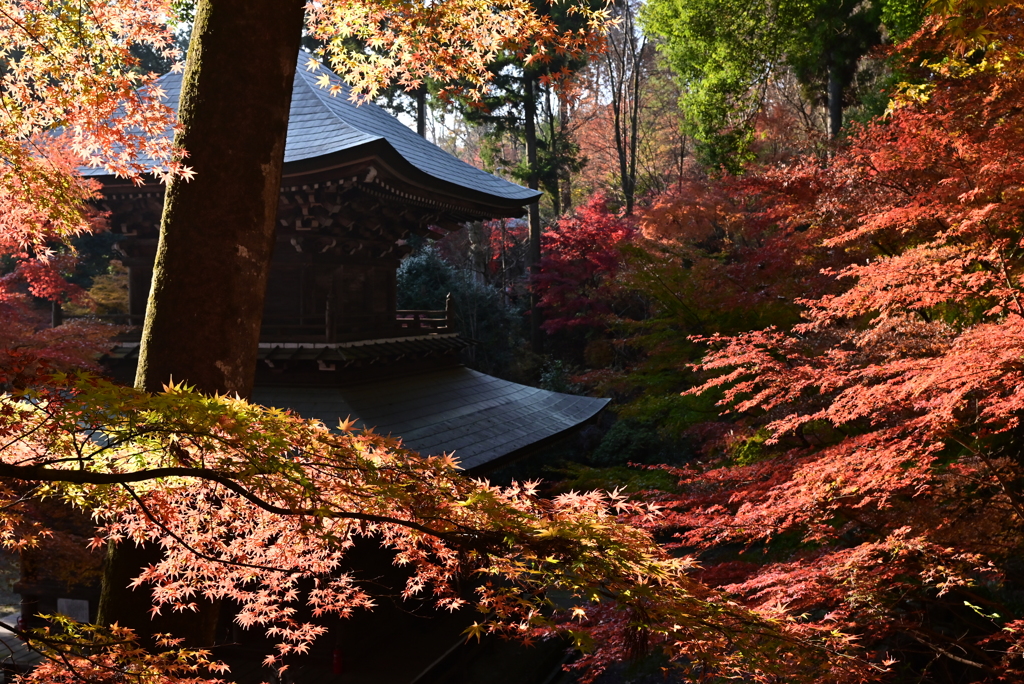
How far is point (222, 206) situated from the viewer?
9.61 feet

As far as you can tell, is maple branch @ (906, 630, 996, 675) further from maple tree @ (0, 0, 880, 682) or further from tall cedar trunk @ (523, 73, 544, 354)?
tall cedar trunk @ (523, 73, 544, 354)

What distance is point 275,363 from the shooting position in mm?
8125

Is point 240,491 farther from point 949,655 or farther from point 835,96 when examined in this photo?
point 835,96

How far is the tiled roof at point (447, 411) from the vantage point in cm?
770

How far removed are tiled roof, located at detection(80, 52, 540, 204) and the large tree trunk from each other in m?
3.78

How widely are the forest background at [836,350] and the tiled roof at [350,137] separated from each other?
61.5 inches

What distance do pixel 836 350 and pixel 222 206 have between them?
3921 millimetres

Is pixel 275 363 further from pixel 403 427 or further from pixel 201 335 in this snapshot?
pixel 201 335

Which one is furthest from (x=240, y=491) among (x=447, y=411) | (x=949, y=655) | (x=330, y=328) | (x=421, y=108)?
(x=421, y=108)

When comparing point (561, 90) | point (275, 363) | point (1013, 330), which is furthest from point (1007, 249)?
point (275, 363)

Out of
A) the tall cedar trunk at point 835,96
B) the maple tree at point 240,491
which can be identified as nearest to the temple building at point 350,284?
the maple tree at point 240,491

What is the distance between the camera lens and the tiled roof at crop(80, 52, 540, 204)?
7164mm

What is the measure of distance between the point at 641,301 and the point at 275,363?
1162 centimetres

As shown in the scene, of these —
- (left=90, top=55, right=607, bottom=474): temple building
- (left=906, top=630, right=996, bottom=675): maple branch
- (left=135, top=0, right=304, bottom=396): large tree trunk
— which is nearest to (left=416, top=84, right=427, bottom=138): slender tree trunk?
(left=90, top=55, right=607, bottom=474): temple building
